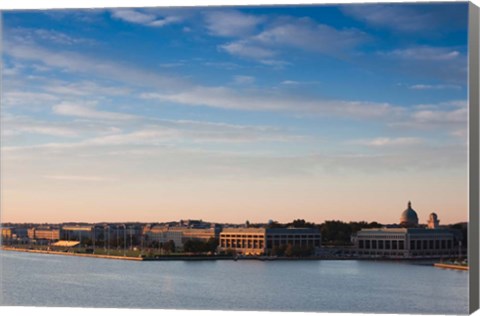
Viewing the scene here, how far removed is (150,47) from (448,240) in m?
3.33

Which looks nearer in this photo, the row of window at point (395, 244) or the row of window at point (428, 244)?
the row of window at point (428, 244)

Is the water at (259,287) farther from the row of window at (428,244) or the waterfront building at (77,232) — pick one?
the waterfront building at (77,232)

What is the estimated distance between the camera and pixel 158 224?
13844 mm

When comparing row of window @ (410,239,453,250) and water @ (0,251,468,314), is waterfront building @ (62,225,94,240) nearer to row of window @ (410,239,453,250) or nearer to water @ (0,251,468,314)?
water @ (0,251,468,314)

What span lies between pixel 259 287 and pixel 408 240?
1.77 meters

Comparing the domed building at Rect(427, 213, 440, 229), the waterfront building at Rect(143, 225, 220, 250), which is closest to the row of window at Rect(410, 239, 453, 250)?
the domed building at Rect(427, 213, 440, 229)

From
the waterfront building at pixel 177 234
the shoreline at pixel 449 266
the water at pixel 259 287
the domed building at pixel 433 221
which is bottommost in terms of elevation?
the water at pixel 259 287

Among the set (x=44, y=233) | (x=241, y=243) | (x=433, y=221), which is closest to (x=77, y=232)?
(x=44, y=233)

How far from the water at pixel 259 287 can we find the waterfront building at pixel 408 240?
0.54ft

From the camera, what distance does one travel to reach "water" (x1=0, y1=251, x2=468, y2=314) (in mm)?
11828

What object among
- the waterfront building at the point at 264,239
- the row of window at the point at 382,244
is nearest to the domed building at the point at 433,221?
the row of window at the point at 382,244

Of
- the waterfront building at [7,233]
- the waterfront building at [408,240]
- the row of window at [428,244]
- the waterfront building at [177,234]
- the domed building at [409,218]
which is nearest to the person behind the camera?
the domed building at [409,218]

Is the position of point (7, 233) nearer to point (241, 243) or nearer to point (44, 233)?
point (44, 233)

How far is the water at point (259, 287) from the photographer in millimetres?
11828
